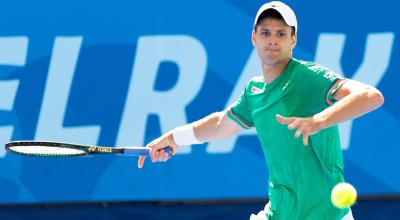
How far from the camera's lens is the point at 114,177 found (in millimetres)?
7715

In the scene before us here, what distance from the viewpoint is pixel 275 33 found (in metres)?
4.73

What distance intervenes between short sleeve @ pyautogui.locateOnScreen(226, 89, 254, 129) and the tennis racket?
48 cm

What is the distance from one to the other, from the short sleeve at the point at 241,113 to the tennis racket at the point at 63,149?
0.48 meters

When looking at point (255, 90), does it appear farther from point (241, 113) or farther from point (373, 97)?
point (373, 97)

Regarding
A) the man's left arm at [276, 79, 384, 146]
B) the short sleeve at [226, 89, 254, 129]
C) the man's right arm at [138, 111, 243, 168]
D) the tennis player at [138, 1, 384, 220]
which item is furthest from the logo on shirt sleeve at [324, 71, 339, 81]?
the man's right arm at [138, 111, 243, 168]

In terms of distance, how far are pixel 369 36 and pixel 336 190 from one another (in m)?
3.49

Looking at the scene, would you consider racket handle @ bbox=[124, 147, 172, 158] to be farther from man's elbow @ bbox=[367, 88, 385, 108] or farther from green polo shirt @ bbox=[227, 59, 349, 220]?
man's elbow @ bbox=[367, 88, 385, 108]

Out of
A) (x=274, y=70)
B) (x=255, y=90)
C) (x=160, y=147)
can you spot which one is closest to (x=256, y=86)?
(x=255, y=90)

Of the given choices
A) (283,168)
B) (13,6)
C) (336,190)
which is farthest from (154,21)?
(336,190)

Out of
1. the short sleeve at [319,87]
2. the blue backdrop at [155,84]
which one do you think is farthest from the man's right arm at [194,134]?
the blue backdrop at [155,84]

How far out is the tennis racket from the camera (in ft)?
17.8

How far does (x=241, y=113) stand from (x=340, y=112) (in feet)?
3.92

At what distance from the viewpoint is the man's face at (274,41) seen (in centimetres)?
471

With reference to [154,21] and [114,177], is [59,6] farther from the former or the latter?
[114,177]
